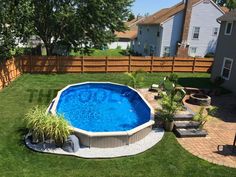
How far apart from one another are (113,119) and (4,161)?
22.8 feet

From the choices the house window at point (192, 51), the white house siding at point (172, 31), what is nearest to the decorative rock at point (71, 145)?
the white house siding at point (172, 31)

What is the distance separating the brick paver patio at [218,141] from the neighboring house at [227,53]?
5.05 metres

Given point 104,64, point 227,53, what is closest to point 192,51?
point 227,53

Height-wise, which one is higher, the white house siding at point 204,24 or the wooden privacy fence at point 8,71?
the white house siding at point 204,24

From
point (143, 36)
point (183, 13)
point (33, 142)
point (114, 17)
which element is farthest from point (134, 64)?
point (143, 36)

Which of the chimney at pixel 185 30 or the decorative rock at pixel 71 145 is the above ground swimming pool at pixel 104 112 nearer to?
the decorative rock at pixel 71 145

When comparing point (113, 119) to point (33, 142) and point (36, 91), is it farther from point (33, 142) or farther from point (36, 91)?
point (36, 91)

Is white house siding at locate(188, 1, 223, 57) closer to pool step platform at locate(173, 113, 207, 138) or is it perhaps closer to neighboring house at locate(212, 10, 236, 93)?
neighboring house at locate(212, 10, 236, 93)

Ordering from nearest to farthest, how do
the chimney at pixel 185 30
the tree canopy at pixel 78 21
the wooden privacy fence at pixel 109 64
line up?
the tree canopy at pixel 78 21 < the wooden privacy fence at pixel 109 64 < the chimney at pixel 185 30

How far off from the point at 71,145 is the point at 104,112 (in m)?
5.81

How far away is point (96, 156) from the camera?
10.1m

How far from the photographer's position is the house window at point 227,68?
67.6 ft

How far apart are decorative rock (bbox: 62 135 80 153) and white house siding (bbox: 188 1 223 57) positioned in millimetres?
29051

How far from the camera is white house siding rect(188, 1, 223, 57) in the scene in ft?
114
